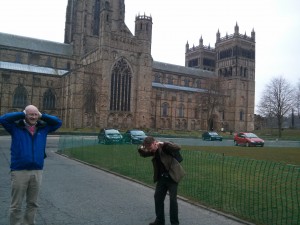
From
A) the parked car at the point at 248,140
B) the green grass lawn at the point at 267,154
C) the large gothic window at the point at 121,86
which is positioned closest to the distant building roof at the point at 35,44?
Answer: the large gothic window at the point at 121,86

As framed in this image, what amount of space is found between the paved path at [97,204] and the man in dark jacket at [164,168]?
0.60 m

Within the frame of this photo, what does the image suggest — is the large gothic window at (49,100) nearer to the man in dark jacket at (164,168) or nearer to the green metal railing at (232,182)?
the green metal railing at (232,182)

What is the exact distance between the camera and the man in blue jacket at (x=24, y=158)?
15.4 ft

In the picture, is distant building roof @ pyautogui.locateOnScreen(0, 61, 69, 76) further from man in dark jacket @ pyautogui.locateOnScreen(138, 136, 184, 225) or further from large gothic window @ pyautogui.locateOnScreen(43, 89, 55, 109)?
man in dark jacket @ pyautogui.locateOnScreen(138, 136, 184, 225)

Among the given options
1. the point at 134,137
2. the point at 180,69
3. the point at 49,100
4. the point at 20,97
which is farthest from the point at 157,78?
the point at 134,137

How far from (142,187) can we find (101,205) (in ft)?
8.24

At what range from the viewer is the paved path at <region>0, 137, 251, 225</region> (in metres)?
6.15

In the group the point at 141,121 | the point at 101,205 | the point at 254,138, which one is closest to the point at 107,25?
the point at 141,121

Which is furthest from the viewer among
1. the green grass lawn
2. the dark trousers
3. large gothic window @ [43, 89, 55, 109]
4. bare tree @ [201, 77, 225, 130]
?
bare tree @ [201, 77, 225, 130]

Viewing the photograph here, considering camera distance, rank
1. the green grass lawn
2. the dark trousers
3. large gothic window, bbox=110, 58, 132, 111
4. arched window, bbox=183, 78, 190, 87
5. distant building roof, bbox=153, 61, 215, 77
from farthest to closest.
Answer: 1. arched window, bbox=183, 78, 190, 87
2. distant building roof, bbox=153, 61, 215, 77
3. large gothic window, bbox=110, 58, 132, 111
4. the green grass lawn
5. the dark trousers

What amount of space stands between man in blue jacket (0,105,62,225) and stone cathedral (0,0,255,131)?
46.4 metres

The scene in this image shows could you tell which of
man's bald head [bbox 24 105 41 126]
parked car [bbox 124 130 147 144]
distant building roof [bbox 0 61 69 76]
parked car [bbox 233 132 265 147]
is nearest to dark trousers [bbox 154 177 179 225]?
man's bald head [bbox 24 105 41 126]

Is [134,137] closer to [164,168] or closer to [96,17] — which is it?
[164,168]

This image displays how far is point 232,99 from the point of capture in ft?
268
